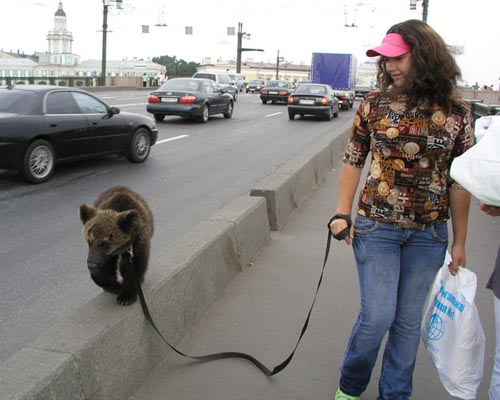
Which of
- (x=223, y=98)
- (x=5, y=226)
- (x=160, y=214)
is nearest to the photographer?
(x=5, y=226)

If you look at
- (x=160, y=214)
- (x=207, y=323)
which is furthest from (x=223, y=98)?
(x=207, y=323)

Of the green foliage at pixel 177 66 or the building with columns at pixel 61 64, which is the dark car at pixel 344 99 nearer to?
the building with columns at pixel 61 64

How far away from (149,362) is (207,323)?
78 cm

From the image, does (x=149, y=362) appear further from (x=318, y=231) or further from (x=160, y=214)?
Result: (x=160, y=214)

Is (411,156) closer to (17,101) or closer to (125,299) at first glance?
(125,299)

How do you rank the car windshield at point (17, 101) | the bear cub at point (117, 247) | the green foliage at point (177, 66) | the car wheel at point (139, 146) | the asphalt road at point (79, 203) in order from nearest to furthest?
the bear cub at point (117, 247)
the asphalt road at point (79, 203)
the car windshield at point (17, 101)
the car wheel at point (139, 146)
the green foliage at point (177, 66)

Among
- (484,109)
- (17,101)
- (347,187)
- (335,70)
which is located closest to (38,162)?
(17,101)

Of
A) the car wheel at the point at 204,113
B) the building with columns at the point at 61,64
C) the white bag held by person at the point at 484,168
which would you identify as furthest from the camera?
the building with columns at the point at 61,64

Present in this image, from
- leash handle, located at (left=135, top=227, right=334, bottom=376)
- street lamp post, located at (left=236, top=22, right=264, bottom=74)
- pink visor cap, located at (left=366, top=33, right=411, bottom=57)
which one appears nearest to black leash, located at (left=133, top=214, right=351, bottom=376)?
leash handle, located at (left=135, top=227, right=334, bottom=376)

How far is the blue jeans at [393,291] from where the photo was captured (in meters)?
2.71

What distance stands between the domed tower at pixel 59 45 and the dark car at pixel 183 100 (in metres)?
101

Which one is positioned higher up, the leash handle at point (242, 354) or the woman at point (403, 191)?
the woman at point (403, 191)

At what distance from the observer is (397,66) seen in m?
2.63

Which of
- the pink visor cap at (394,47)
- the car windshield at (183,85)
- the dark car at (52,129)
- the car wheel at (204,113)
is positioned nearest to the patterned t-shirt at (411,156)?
the pink visor cap at (394,47)
